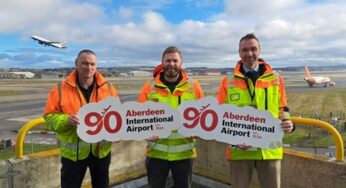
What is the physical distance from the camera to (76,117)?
406cm

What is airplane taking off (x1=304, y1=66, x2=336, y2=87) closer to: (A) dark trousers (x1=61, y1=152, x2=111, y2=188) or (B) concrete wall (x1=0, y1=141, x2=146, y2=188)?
(B) concrete wall (x1=0, y1=141, x2=146, y2=188)

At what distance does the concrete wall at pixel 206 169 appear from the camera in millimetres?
4820

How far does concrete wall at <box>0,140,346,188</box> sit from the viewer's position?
4.82 m

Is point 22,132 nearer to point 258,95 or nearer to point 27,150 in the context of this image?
point 258,95

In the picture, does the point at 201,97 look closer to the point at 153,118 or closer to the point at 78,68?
the point at 153,118

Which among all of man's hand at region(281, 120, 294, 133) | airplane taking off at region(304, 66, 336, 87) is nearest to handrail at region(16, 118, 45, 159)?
man's hand at region(281, 120, 294, 133)

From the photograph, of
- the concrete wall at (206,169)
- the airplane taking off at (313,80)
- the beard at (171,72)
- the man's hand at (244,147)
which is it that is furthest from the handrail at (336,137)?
the airplane taking off at (313,80)

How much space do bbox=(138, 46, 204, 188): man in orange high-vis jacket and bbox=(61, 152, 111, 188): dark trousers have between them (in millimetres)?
529

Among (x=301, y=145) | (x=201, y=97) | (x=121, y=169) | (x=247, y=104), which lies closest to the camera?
(x=247, y=104)

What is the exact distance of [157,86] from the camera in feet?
13.8

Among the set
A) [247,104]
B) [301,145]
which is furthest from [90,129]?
[301,145]

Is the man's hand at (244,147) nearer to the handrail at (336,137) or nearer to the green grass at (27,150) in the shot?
the handrail at (336,137)

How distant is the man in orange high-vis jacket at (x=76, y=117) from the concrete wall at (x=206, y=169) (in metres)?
1.20

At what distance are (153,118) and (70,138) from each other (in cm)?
97
